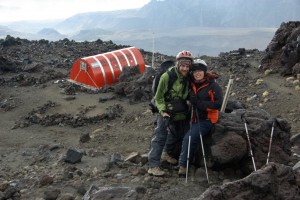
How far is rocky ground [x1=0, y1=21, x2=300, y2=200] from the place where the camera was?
8336 millimetres

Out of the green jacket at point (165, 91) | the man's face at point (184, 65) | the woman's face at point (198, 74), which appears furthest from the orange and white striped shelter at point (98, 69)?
the woman's face at point (198, 74)

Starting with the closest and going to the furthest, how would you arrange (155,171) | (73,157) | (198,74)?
(198,74) → (155,171) → (73,157)

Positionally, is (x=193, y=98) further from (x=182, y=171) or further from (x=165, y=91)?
(x=182, y=171)

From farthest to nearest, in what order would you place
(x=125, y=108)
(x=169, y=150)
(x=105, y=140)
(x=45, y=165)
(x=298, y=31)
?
1. (x=298, y=31)
2. (x=125, y=108)
3. (x=105, y=140)
4. (x=45, y=165)
5. (x=169, y=150)

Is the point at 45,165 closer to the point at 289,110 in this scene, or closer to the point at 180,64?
the point at 180,64

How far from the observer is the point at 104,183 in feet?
27.7

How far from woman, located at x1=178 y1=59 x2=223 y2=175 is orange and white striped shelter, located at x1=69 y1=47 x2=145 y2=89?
14.0 meters

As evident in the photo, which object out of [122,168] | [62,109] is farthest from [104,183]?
[62,109]

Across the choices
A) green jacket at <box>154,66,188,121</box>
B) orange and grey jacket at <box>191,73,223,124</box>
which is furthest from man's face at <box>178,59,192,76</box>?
orange and grey jacket at <box>191,73,223,124</box>

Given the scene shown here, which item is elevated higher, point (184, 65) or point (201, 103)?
point (184, 65)

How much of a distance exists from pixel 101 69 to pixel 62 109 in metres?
4.18

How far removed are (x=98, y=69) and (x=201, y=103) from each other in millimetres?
14575

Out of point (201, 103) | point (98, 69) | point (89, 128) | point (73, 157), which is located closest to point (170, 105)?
point (201, 103)

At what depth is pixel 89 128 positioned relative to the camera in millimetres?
16344
